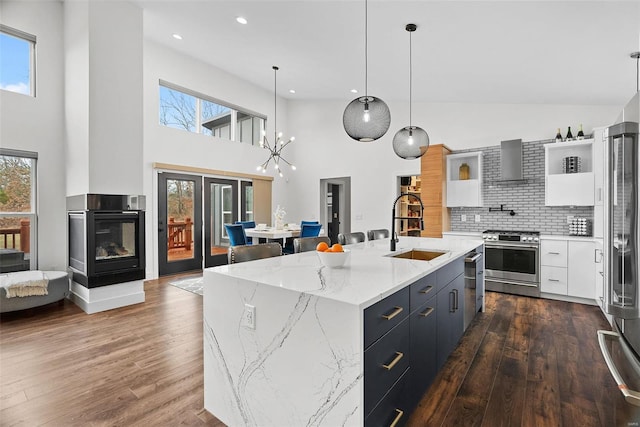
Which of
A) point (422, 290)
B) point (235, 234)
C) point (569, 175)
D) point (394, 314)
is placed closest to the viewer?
point (394, 314)

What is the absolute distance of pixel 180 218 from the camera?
6.17 meters

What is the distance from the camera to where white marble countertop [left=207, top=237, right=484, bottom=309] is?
1438 millimetres

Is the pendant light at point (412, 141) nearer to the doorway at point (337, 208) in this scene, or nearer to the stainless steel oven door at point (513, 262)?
the stainless steel oven door at point (513, 262)

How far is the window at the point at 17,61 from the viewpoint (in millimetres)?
4234

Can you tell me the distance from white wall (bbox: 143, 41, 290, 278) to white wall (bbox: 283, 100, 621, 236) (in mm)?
1185

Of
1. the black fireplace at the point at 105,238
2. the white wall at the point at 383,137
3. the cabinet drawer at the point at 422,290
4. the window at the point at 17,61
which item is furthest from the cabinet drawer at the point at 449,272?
the window at the point at 17,61

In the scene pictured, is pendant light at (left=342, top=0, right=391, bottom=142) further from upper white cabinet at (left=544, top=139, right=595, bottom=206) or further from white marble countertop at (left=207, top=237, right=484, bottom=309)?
upper white cabinet at (left=544, top=139, right=595, bottom=206)

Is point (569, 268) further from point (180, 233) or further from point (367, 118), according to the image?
point (180, 233)

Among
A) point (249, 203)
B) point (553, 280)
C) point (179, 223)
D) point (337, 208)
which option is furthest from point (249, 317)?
point (337, 208)

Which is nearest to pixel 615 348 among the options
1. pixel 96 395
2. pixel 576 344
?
pixel 576 344

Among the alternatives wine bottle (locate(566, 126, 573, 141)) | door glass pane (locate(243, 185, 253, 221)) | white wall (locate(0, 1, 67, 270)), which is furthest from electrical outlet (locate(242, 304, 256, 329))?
door glass pane (locate(243, 185, 253, 221))

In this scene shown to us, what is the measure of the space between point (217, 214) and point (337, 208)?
340 cm

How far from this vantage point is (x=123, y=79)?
4188 millimetres

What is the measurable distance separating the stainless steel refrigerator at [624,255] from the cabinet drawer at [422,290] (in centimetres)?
82
